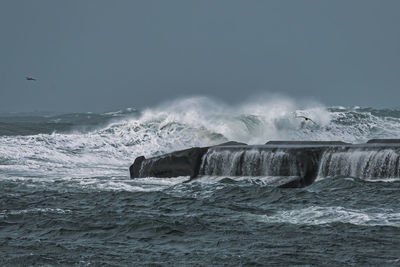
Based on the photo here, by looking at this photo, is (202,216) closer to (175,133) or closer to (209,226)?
(209,226)

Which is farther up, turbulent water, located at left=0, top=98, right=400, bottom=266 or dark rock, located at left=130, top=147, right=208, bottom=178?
dark rock, located at left=130, top=147, right=208, bottom=178

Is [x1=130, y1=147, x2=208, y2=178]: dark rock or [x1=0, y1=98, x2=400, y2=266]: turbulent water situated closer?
[x1=0, y1=98, x2=400, y2=266]: turbulent water

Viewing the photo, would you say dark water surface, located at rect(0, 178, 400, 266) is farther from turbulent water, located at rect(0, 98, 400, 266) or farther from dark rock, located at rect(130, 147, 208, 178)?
dark rock, located at rect(130, 147, 208, 178)

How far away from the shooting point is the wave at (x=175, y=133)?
3177cm

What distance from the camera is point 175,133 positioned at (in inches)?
1529

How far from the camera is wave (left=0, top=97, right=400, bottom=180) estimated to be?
104 feet

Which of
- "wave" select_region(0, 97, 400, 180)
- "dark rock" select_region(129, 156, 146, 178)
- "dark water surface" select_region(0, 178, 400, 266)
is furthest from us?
"wave" select_region(0, 97, 400, 180)

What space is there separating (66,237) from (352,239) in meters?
4.31

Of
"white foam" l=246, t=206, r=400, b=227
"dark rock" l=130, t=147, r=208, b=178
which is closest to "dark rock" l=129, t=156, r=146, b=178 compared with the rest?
"dark rock" l=130, t=147, r=208, b=178

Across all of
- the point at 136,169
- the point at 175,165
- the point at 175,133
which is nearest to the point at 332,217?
the point at 175,165

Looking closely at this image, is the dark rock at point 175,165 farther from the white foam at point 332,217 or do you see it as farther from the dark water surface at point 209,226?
the white foam at point 332,217

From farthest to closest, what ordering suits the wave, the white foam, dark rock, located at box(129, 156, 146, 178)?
the wave < dark rock, located at box(129, 156, 146, 178) < the white foam

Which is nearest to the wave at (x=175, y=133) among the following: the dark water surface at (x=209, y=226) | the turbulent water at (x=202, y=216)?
the turbulent water at (x=202, y=216)

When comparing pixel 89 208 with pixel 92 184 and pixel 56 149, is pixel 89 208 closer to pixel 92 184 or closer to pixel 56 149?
pixel 92 184
